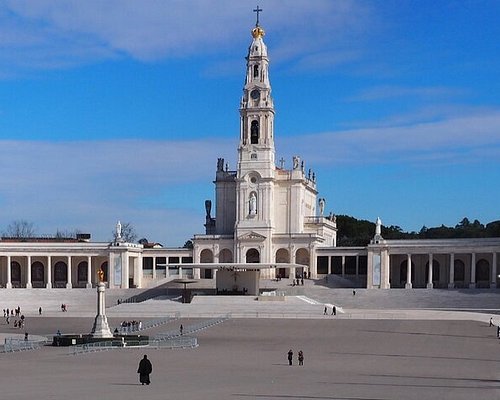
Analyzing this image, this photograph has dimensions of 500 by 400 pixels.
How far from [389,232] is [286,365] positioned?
102191 mm

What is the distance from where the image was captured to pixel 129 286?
316ft

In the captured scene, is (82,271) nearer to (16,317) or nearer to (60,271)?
(60,271)

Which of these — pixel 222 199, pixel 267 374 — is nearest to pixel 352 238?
pixel 222 199

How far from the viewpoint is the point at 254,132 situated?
317ft

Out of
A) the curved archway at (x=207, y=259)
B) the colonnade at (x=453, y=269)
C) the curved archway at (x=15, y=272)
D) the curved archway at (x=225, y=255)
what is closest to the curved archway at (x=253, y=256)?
A: the curved archway at (x=225, y=255)

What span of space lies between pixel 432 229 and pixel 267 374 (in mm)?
114166

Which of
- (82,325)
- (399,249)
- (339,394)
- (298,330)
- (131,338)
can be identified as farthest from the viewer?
(399,249)

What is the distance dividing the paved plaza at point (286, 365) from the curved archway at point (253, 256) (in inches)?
1086

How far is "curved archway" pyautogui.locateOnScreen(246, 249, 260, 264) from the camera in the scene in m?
95.3

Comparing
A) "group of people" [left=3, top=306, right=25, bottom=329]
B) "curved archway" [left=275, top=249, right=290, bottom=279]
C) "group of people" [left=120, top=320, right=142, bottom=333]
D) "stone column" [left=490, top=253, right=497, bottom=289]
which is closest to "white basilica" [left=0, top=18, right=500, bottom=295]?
"curved archway" [left=275, top=249, right=290, bottom=279]

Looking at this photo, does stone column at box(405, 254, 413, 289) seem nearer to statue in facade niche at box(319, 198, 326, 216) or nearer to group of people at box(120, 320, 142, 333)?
statue in facade niche at box(319, 198, 326, 216)

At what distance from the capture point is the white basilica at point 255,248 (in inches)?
3698

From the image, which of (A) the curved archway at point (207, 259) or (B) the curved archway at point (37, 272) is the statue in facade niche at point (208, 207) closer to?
(A) the curved archway at point (207, 259)

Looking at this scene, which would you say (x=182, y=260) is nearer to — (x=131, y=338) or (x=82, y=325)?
(x=82, y=325)
